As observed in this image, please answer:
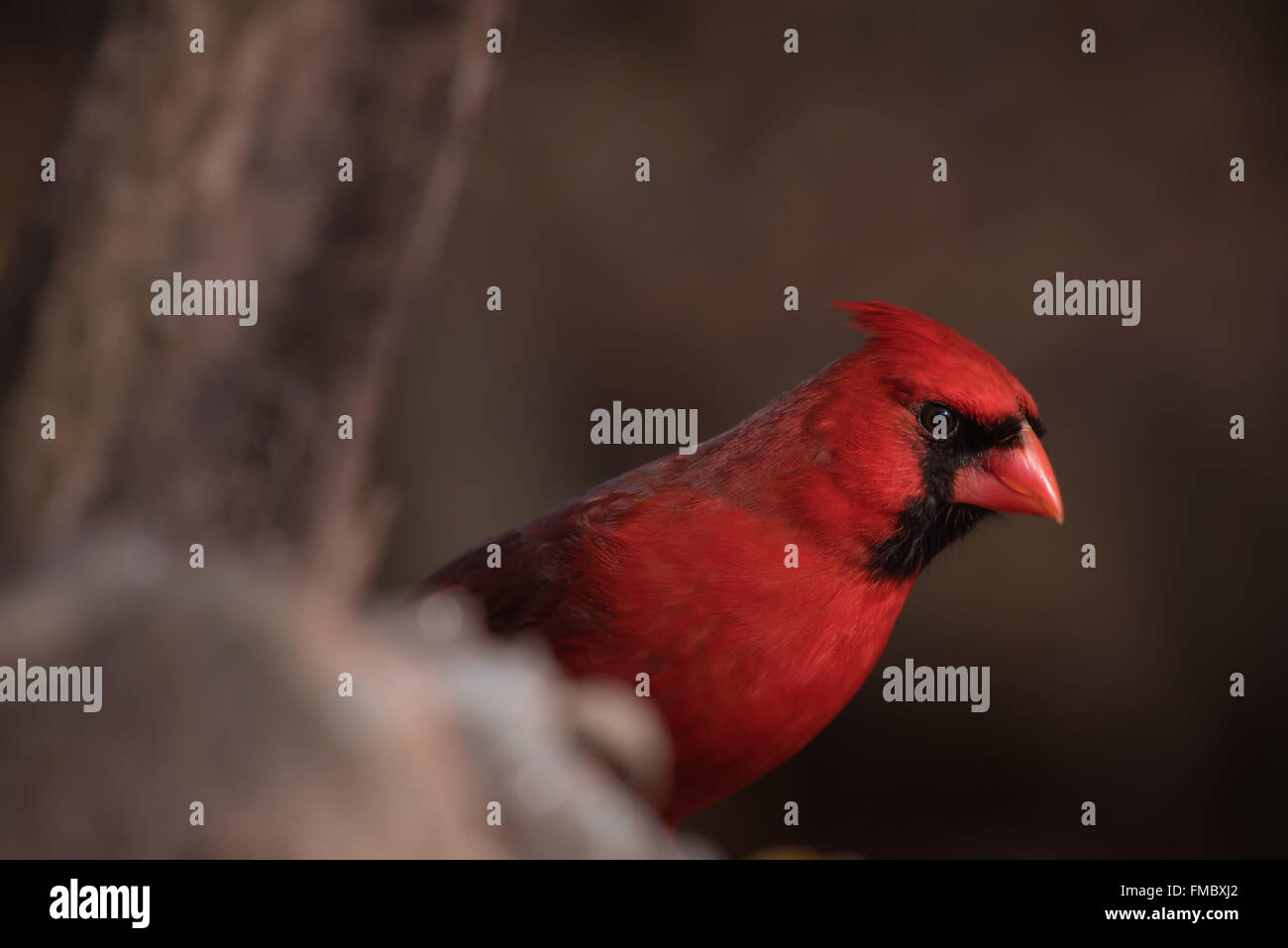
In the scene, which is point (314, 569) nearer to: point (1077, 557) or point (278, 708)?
point (278, 708)

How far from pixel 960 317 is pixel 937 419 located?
2041mm

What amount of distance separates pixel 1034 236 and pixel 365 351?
3016mm

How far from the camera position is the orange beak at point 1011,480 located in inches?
75.1

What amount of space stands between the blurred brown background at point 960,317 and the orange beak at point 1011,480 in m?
1.96

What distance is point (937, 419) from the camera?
1.88 meters

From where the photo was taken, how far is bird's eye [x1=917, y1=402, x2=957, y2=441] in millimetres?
1872

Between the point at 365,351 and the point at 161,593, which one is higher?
the point at 365,351
